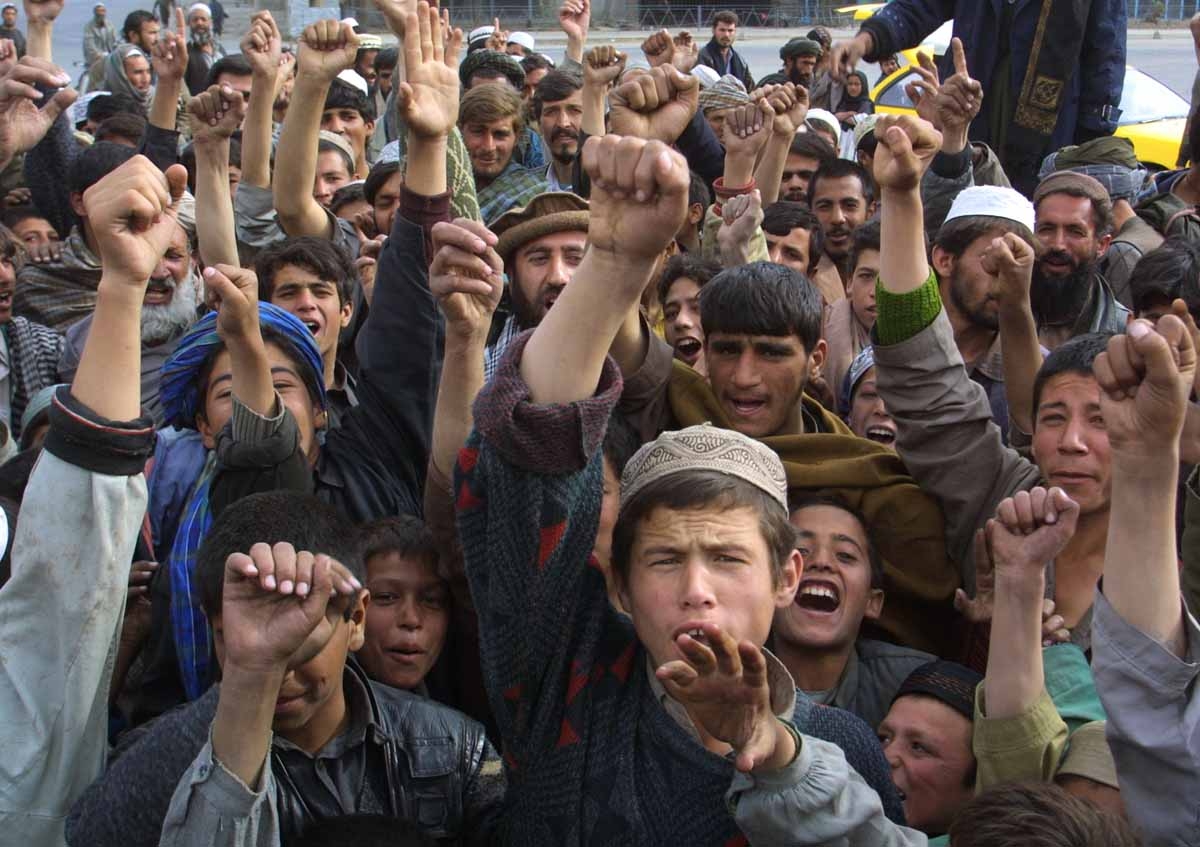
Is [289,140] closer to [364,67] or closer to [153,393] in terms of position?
[153,393]

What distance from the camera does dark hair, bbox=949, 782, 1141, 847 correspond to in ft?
6.91

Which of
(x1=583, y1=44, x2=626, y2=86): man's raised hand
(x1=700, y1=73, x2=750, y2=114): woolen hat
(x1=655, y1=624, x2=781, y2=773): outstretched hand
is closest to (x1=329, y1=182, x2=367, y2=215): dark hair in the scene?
(x1=583, y1=44, x2=626, y2=86): man's raised hand

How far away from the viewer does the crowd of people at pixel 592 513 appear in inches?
83.7

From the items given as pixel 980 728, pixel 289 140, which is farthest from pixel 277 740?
pixel 289 140

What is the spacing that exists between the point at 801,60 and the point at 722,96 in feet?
12.9

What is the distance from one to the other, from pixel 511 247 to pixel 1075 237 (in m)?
2.07

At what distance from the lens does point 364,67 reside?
39.3 feet

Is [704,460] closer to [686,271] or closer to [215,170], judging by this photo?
[686,271]

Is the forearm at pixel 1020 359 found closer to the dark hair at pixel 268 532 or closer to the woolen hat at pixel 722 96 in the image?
the dark hair at pixel 268 532

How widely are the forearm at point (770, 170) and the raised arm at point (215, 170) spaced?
2.04 metres

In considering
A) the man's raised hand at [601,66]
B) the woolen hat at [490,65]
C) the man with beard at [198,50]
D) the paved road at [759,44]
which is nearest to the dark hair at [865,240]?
the man's raised hand at [601,66]

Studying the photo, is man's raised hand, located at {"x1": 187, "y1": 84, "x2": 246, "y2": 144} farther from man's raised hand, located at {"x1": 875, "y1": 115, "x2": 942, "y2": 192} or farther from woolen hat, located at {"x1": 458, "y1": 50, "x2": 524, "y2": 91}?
woolen hat, located at {"x1": 458, "y1": 50, "x2": 524, "y2": 91}

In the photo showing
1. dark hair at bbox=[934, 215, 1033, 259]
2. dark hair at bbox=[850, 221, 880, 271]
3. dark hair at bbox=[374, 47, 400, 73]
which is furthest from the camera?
dark hair at bbox=[374, 47, 400, 73]

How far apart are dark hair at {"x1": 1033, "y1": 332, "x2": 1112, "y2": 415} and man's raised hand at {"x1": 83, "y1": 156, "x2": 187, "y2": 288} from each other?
1.91 meters
